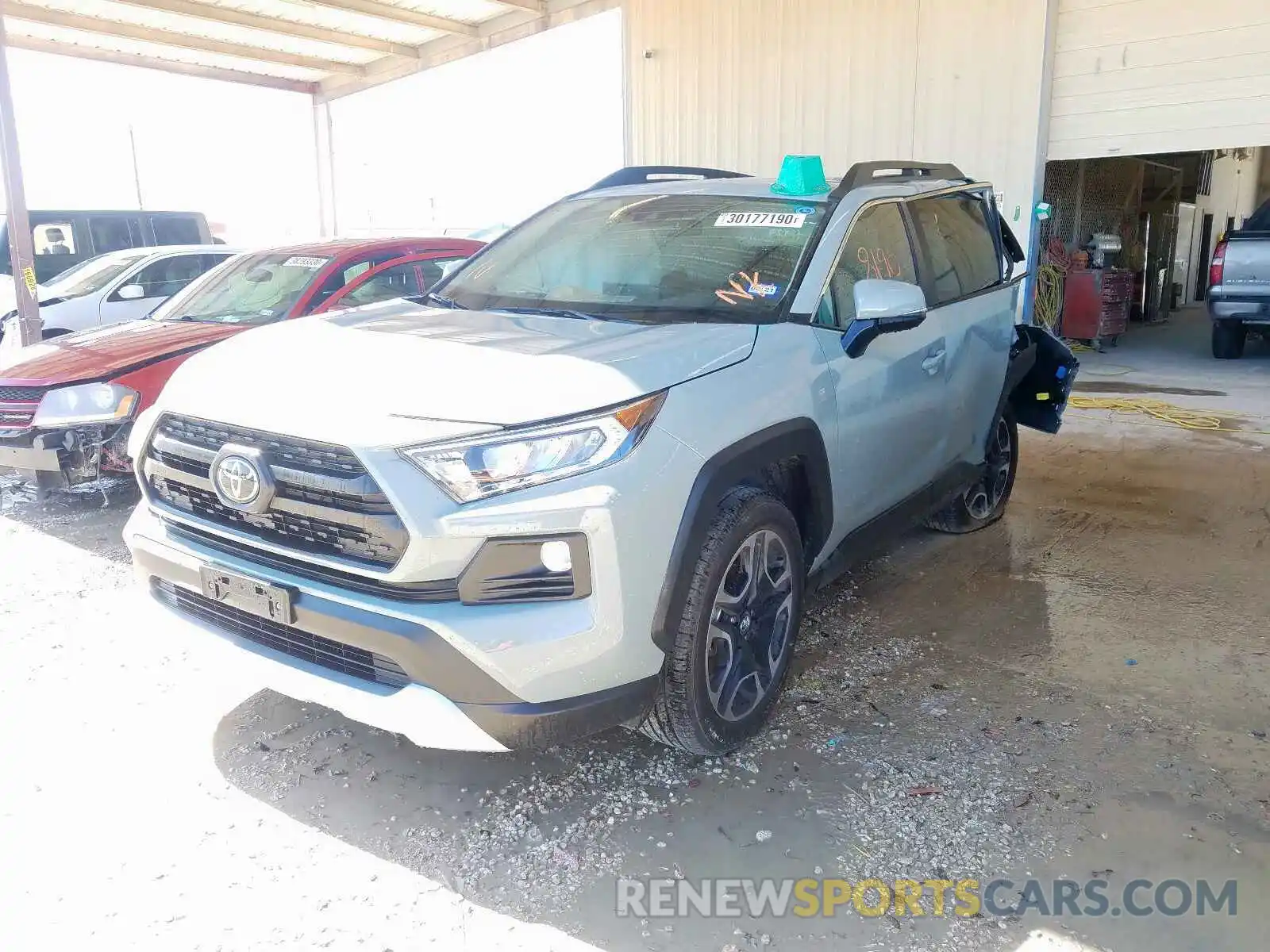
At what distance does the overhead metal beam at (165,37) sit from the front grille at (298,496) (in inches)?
484

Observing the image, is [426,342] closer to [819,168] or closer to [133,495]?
[819,168]

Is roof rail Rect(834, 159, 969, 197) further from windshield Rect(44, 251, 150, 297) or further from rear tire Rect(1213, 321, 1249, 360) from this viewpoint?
rear tire Rect(1213, 321, 1249, 360)

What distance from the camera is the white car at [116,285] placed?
8.85 metres

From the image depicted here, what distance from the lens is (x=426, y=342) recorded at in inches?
Answer: 109

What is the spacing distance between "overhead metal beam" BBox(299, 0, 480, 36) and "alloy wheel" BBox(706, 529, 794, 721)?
38.5 feet

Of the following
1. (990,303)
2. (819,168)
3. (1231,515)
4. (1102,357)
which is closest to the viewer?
(819,168)

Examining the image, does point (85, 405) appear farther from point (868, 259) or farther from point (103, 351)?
point (868, 259)

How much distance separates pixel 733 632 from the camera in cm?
274

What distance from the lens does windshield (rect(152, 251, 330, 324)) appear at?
19.1ft

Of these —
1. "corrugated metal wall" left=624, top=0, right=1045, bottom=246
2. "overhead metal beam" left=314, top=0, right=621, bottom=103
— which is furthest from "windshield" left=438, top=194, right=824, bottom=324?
"overhead metal beam" left=314, top=0, right=621, bottom=103

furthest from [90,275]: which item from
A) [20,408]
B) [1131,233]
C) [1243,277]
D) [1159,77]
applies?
[1131,233]

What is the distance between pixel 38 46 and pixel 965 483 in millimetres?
14848

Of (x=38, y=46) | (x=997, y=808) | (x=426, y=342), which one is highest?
(x=38, y=46)

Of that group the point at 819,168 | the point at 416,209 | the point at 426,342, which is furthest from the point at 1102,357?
the point at 416,209
